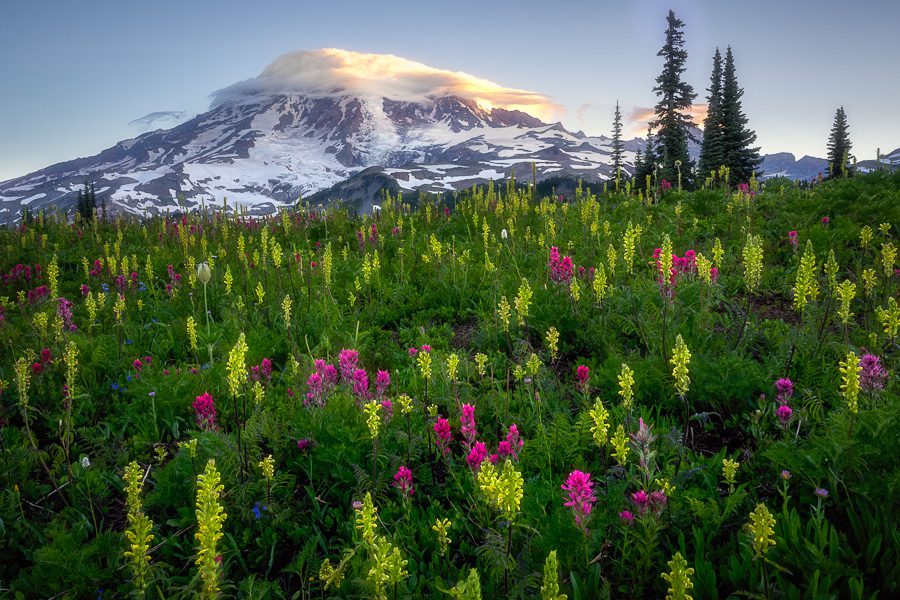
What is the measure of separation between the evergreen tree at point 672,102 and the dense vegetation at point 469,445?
3603 cm

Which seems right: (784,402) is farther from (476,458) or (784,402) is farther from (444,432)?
(444,432)

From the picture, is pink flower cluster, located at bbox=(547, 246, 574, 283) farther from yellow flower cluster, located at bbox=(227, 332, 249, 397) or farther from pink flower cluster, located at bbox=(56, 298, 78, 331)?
pink flower cluster, located at bbox=(56, 298, 78, 331)

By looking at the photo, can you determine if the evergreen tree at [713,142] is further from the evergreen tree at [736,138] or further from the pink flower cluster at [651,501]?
the pink flower cluster at [651,501]

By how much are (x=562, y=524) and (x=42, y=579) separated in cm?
250

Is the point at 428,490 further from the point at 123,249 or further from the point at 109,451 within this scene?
the point at 123,249

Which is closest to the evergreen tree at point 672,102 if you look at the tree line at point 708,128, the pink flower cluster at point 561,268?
the tree line at point 708,128

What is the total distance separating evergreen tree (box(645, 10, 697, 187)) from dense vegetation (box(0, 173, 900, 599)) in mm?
36030

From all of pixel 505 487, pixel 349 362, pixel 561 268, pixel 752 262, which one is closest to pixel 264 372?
pixel 349 362

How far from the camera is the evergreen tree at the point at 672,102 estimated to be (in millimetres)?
38812

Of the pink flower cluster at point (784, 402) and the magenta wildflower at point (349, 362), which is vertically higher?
the magenta wildflower at point (349, 362)

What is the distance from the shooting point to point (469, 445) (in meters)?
A: 2.71

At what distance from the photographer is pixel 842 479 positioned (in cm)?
229

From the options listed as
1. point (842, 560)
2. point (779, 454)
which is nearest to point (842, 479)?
point (779, 454)

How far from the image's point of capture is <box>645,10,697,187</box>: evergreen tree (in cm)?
3881
